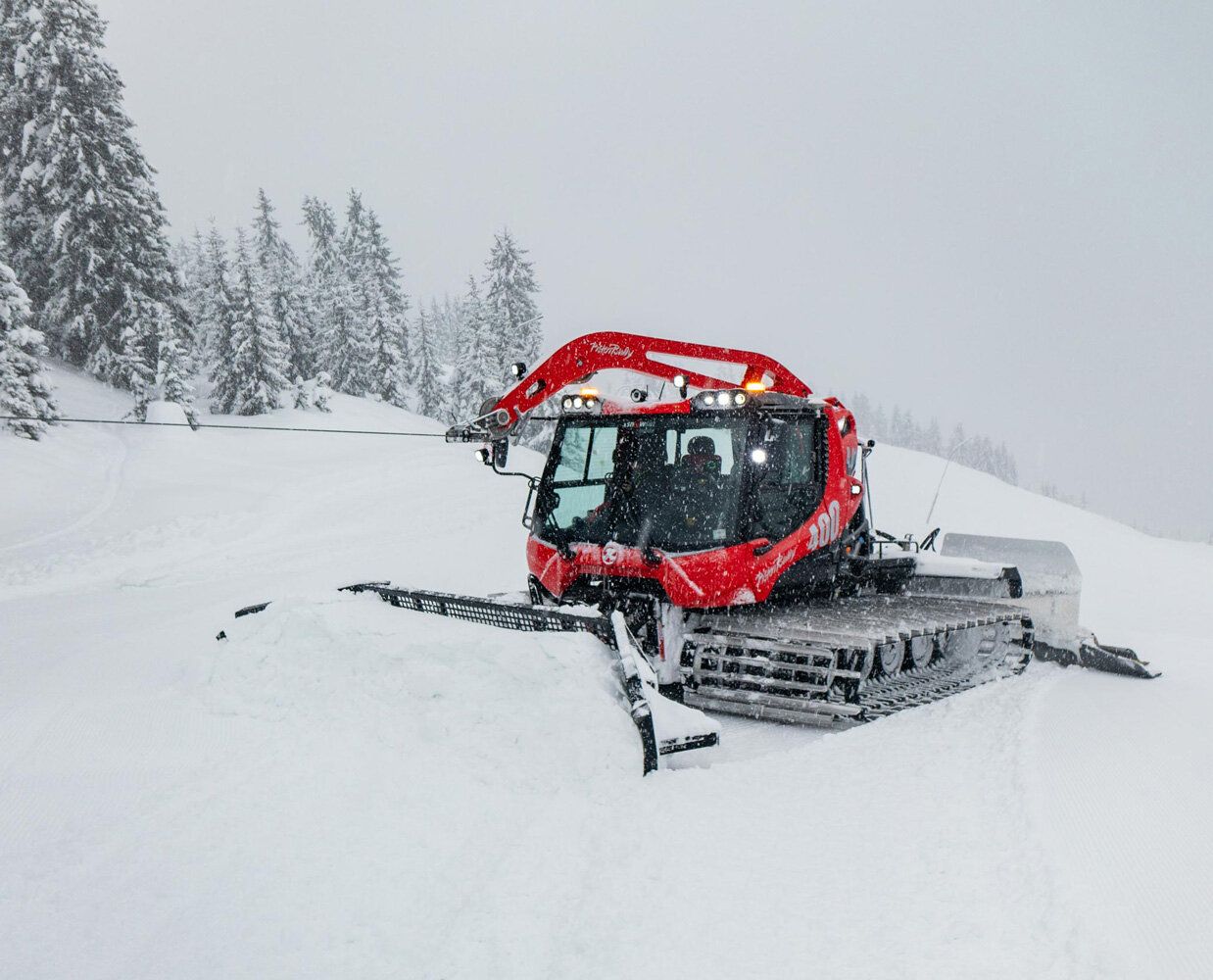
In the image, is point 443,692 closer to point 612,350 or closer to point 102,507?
point 612,350

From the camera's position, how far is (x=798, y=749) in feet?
16.1

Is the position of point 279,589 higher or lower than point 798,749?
lower

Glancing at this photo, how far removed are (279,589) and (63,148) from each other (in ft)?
65.4

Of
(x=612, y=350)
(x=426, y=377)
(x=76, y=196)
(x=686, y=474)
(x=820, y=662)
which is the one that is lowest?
(x=820, y=662)

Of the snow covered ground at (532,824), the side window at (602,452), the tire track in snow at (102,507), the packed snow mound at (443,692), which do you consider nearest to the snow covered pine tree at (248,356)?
the tire track in snow at (102,507)

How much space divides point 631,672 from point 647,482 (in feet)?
8.43

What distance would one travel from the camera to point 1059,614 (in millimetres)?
8219

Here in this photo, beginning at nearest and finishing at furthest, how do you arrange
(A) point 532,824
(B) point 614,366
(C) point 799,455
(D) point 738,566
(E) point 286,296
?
(A) point 532,824 < (D) point 738,566 < (C) point 799,455 < (B) point 614,366 < (E) point 286,296

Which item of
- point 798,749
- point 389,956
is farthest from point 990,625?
point 389,956

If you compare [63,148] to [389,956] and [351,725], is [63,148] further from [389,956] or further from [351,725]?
[389,956]

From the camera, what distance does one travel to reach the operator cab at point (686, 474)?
6.29m

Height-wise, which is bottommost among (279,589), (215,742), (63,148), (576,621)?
(279,589)

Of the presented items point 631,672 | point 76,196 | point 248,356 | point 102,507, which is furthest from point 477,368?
point 631,672

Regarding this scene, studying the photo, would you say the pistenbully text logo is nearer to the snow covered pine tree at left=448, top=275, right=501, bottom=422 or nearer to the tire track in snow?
the tire track in snow
